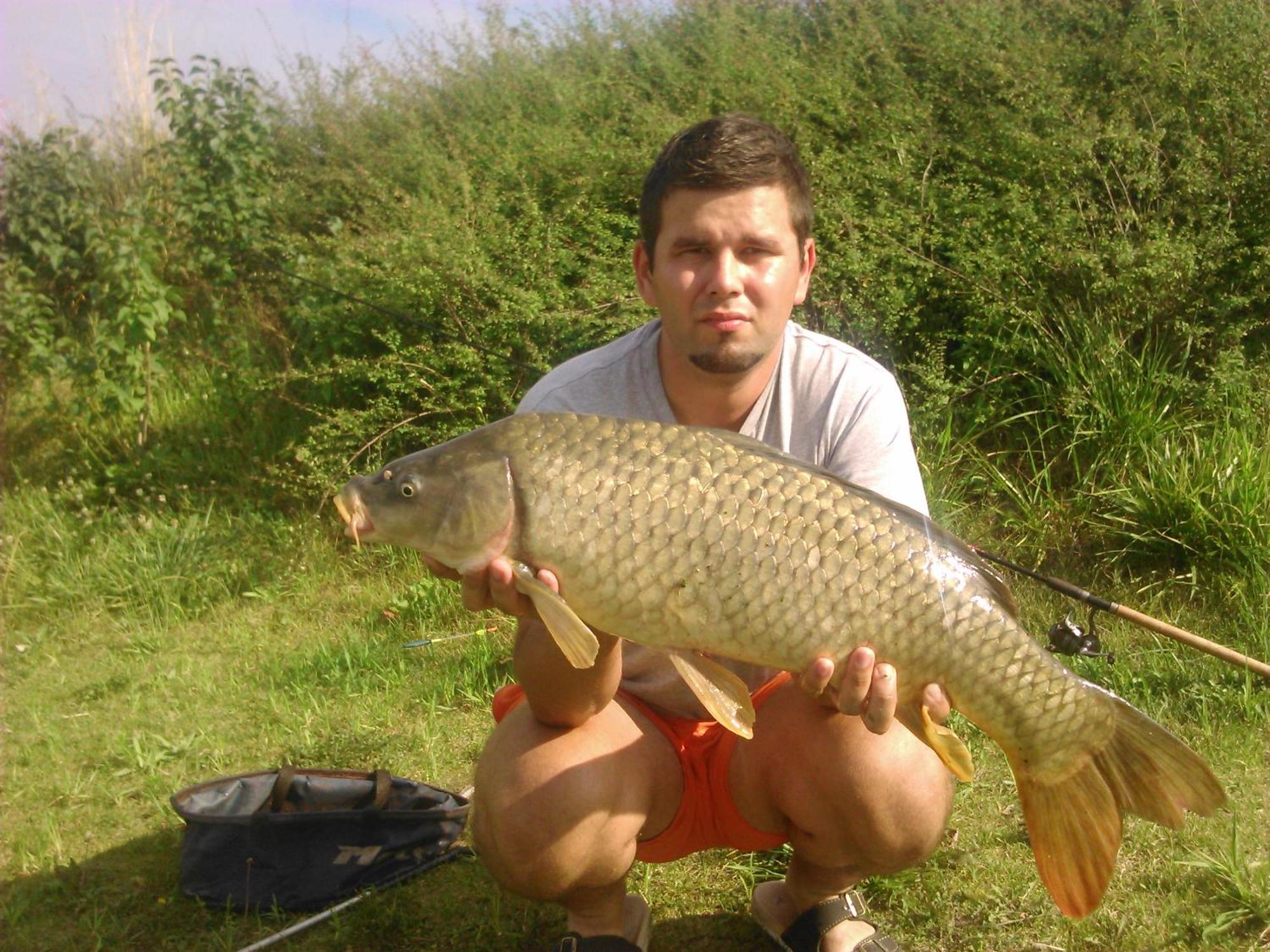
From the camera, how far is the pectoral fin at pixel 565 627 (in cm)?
161

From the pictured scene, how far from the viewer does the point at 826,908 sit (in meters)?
1.99

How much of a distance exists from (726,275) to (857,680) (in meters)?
0.67

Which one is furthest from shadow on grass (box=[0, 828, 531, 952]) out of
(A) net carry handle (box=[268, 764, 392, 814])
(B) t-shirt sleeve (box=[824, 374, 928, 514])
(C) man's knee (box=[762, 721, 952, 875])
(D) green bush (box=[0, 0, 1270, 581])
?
(D) green bush (box=[0, 0, 1270, 581])

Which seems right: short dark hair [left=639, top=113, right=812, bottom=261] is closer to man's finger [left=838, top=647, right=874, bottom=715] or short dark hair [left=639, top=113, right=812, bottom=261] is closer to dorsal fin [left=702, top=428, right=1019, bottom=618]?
dorsal fin [left=702, top=428, right=1019, bottom=618]

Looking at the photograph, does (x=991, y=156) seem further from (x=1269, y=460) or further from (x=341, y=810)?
(x=341, y=810)

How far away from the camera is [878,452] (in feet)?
6.56

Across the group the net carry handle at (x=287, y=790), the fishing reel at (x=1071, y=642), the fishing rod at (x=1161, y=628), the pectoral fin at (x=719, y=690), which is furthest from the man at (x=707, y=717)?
the fishing rod at (x=1161, y=628)

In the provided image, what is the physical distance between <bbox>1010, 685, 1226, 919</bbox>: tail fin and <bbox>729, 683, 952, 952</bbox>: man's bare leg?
0.58ft

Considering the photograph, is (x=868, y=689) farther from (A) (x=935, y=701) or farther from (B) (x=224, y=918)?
(B) (x=224, y=918)

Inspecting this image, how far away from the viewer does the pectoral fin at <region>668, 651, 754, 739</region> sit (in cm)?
170

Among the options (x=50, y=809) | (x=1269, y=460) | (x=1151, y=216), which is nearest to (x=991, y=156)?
(x=1151, y=216)

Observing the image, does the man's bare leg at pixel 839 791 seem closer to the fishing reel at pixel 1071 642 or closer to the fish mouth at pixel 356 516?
the fishing reel at pixel 1071 642

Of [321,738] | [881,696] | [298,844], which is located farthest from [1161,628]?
[321,738]

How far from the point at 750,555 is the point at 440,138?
4.26 metres
